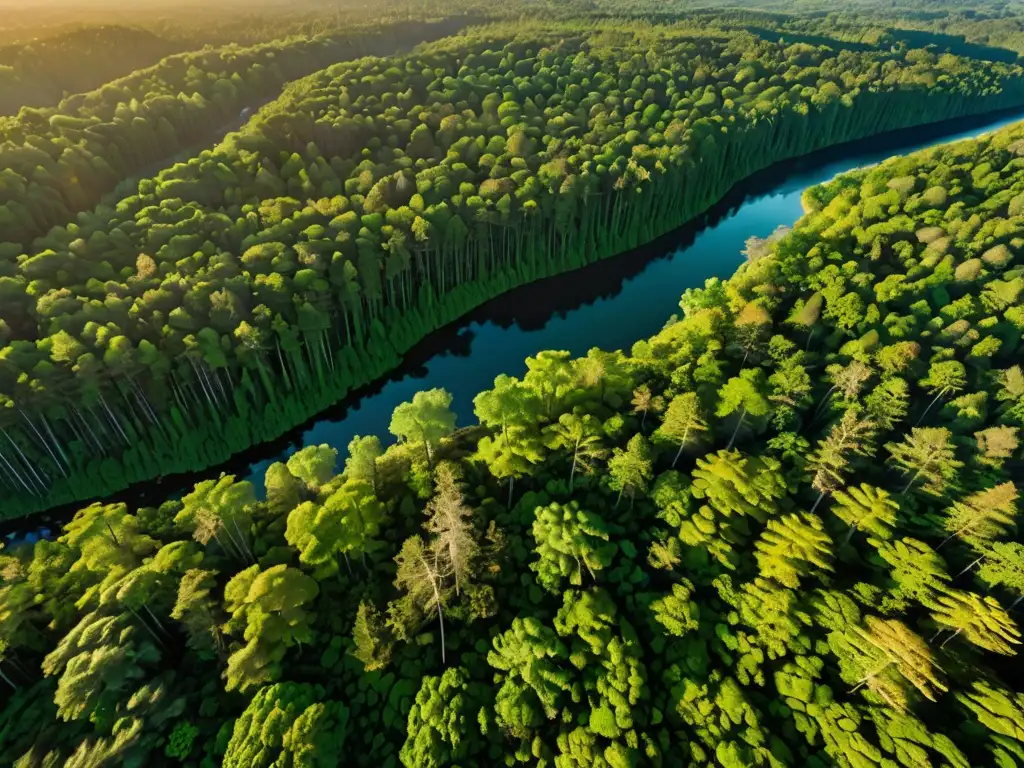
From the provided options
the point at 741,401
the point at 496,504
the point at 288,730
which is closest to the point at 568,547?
the point at 496,504

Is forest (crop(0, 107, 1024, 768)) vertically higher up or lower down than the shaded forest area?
lower down

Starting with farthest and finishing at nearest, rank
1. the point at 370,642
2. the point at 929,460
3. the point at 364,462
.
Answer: the point at 364,462 < the point at 929,460 < the point at 370,642

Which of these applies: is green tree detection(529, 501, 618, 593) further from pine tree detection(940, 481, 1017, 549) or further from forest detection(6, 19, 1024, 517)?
forest detection(6, 19, 1024, 517)

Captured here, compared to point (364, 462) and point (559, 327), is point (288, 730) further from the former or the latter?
point (559, 327)

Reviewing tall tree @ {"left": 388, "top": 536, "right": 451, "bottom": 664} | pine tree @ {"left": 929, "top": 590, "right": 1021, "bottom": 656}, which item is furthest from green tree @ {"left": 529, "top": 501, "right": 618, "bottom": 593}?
pine tree @ {"left": 929, "top": 590, "right": 1021, "bottom": 656}

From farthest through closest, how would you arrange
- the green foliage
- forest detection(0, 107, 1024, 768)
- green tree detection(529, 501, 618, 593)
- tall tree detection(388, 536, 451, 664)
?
green tree detection(529, 501, 618, 593)
tall tree detection(388, 536, 451, 664)
the green foliage
forest detection(0, 107, 1024, 768)

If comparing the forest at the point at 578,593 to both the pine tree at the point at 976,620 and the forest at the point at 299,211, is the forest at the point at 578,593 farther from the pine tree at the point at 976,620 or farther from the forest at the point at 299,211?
the forest at the point at 299,211
